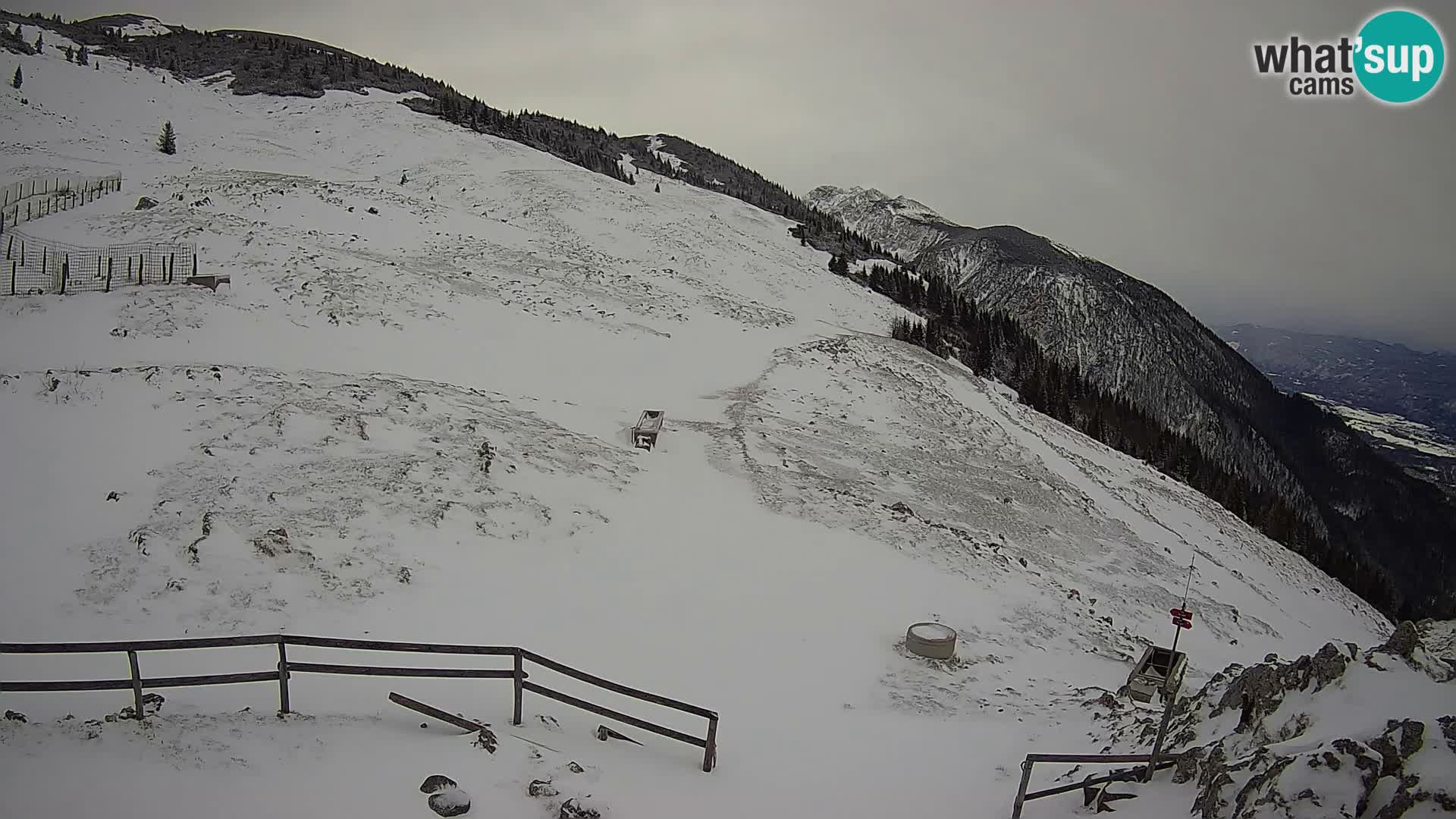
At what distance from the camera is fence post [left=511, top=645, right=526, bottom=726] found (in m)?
7.64

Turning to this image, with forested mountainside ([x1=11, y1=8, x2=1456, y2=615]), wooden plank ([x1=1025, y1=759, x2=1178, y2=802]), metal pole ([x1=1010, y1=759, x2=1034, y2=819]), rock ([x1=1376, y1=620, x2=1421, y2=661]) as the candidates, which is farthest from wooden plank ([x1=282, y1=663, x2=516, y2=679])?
forested mountainside ([x1=11, y1=8, x2=1456, y2=615])

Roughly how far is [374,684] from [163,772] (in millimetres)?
2606

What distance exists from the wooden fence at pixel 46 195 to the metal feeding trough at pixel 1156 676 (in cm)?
3400

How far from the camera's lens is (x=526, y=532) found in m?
14.0

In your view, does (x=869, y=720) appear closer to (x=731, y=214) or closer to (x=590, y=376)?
(x=590, y=376)

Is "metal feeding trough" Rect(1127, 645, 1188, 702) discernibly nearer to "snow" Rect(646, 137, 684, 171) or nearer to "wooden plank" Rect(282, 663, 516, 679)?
"wooden plank" Rect(282, 663, 516, 679)

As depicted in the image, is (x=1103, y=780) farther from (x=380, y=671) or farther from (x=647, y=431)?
(x=647, y=431)

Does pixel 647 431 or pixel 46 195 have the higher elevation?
pixel 46 195

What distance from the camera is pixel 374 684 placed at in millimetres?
8586

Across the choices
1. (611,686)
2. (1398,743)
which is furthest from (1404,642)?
(611,686)

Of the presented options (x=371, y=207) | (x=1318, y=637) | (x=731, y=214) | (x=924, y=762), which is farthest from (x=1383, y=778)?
(x=731, y=214)

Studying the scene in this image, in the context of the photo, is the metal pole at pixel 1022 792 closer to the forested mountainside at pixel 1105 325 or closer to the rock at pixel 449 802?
the rock at pixel 449 802

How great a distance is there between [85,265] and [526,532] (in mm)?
19446

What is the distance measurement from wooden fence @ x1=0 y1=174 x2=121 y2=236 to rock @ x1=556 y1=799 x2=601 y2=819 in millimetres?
29306
